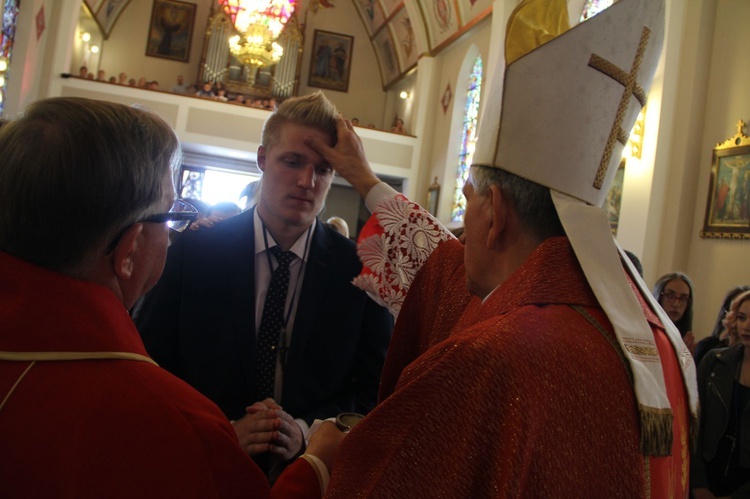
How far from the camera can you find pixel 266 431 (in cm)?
153

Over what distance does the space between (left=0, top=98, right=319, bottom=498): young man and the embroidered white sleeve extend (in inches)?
34.6

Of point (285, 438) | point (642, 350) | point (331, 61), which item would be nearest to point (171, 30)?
point (331, 61)

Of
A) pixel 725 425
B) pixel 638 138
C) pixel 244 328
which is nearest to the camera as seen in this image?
pixel 244 328

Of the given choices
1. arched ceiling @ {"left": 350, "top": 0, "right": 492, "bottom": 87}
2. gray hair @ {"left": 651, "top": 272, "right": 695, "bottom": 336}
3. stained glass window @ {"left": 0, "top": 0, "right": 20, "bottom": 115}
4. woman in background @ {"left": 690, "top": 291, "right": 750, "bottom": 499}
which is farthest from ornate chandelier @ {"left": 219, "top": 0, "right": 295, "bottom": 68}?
Answer: woman in background @ {"left": 690, "top": 291, "right": 750, "bottom": 499}

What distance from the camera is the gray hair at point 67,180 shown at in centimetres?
99

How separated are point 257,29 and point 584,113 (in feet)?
38.5

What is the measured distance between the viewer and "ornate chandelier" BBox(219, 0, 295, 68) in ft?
38.8

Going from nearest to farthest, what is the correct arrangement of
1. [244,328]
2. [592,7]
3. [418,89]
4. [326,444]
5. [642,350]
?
1. [642,350]
2. [326,444]
3. [244,328]
4. [592,7]
5. [418,89]

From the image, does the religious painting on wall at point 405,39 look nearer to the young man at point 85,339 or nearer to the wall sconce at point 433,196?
the wall sconce at point 433,196

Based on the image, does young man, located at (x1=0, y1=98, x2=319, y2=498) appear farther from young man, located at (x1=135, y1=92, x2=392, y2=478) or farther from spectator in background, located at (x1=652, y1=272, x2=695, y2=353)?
spectator in background, located at (x1=652, y1=272, x2=695, y2=353)

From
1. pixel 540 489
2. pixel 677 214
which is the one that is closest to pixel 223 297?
pixel 540 489

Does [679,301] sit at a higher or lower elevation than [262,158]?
lower

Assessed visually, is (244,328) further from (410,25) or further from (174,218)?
(410,25)

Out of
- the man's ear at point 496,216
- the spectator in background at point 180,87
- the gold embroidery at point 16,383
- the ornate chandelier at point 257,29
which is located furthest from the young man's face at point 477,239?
the spectator in background at point 180,87
